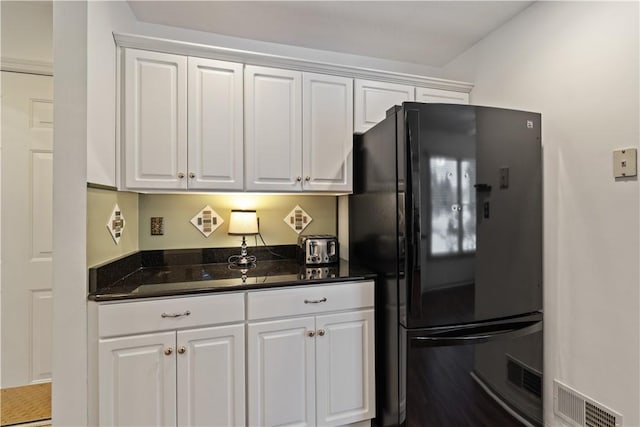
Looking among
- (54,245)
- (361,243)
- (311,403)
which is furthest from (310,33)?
(311,403)

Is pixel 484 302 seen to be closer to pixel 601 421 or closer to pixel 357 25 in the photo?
pixel 601 421

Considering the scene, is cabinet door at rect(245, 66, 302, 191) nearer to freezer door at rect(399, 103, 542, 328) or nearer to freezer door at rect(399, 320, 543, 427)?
freezer door at rect(399, 103, 542, 328)

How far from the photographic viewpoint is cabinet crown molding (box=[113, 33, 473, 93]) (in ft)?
5.49

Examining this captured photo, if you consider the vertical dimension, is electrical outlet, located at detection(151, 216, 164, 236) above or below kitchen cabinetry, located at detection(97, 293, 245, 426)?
above

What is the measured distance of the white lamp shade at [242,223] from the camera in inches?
83.8

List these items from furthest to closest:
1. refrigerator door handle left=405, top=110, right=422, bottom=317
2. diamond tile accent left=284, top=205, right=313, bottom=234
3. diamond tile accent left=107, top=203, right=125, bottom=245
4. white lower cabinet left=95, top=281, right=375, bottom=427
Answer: diamond tile accent left=284, top=205, right=313, bottom=234 < diamond tile accent left=107, top=203, right=125, bottom=245 < refrigerator door handle left=405, top=110, right=422, bottom=317 < white lower cabinet left=95, top=281, right=375, bottom=427

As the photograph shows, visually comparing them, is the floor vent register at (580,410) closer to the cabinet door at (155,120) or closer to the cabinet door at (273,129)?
the cabinet door at (273,129)

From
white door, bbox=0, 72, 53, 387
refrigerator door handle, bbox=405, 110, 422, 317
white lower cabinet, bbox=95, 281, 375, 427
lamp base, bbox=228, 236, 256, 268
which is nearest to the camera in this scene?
white lower cabinet, bbox=95, 281, 375, 427

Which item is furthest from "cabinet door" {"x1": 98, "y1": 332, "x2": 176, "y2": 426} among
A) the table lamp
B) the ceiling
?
the ceiling

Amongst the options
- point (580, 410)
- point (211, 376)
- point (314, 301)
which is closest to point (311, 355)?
point (314, 301)

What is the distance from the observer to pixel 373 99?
6.90 feet

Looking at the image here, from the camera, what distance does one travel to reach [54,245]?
133 centimetres

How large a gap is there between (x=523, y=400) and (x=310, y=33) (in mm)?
2607

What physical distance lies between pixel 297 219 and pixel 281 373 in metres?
1.12
